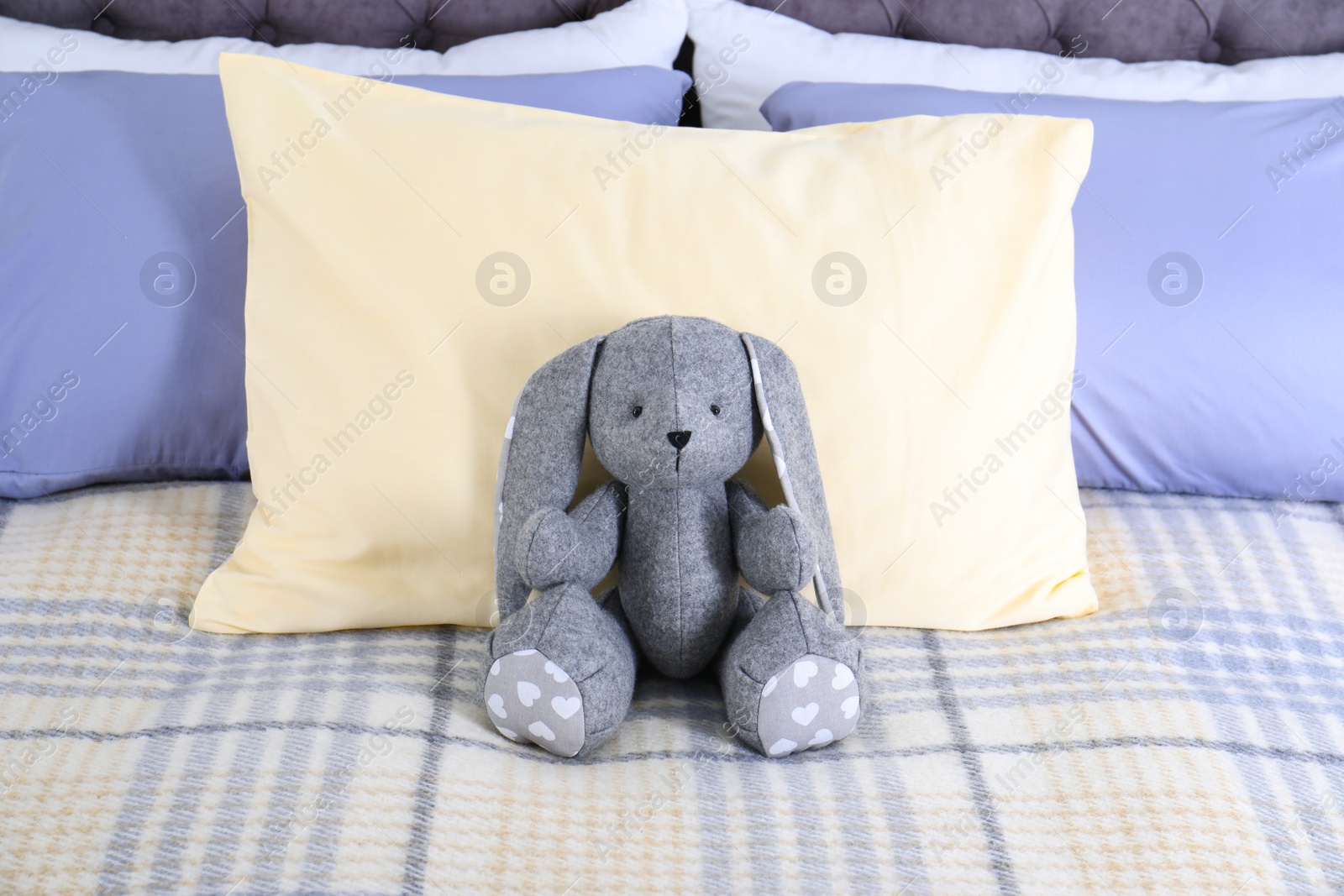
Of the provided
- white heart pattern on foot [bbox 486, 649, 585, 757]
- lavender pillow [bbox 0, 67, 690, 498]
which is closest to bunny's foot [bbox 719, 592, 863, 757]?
white heart pattern on foot [bbox 486, 649, 585, 757]

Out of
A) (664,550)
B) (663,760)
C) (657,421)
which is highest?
(657,421)

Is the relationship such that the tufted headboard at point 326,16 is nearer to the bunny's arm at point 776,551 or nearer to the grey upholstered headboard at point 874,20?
the grey upholstered headboard at point 874,20

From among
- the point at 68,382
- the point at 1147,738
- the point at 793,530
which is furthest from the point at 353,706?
the point at 1147,738

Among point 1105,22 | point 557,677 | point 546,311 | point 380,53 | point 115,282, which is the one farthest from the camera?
point 1105,22

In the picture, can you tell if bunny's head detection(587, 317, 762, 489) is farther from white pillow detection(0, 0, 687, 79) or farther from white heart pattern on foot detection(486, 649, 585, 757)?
white pillow detection(0, 0, 687, 79)

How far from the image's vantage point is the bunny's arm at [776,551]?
2.30ft

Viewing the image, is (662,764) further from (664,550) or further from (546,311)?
(546,311)

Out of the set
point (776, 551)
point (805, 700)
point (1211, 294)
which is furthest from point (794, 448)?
point (1211, 294)

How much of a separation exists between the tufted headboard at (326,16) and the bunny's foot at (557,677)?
33.8 inches

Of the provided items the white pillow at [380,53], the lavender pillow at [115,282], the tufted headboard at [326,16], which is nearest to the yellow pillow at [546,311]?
the lavender pillow at [115,282]

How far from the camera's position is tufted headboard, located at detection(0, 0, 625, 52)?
4.04ft

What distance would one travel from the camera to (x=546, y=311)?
0.82m

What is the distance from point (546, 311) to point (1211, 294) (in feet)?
2.29

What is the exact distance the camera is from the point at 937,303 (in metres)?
0.84
